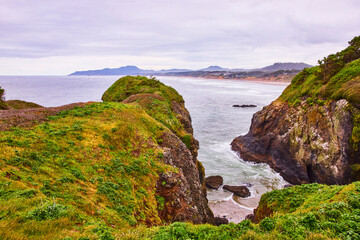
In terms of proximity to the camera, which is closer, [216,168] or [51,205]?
[51,205]

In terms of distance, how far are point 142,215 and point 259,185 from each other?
84.6ft

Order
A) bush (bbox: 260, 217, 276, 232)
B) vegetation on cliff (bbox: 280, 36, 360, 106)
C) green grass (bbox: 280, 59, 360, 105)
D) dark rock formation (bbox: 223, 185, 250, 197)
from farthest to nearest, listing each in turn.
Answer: dark rock formation (bbox: 223, 185, 250, 197) < vegetation on cliff (bbox: 280, 36, 360, 106) < green grass (bbox: 280, 59, 360, 105) < bush (bbox: 260, 217, 276, 232)

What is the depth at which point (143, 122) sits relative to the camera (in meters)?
22.3

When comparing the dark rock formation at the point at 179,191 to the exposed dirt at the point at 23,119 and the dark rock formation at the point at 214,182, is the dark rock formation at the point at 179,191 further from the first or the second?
the dark rock formation at the point at 214,182

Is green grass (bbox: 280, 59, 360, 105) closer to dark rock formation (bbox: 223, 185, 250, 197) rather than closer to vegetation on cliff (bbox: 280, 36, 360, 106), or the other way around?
vegetation on cliff (bbox: 280, 36, 360, 106)

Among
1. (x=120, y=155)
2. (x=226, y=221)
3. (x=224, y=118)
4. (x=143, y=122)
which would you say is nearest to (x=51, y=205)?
(x=120, y=155)

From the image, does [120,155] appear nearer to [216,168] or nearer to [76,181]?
[76,181]

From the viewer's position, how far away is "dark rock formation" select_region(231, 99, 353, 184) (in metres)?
24.4

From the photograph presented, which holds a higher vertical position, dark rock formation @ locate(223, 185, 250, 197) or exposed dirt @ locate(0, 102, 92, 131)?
exposed dirt @ locate(0, 102, 92, 131)

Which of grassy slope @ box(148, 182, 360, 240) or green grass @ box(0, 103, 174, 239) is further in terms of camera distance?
grassy slope @ box(148, 182, 360, 240)

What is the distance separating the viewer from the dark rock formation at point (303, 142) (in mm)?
24406

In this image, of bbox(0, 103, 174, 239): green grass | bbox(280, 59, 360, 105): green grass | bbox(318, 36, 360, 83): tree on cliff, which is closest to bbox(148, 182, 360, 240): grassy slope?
bbox(0, 103, 174, 239): green grass

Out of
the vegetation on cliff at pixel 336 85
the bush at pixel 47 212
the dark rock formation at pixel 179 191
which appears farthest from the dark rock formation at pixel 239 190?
the bush at pixel 47 212

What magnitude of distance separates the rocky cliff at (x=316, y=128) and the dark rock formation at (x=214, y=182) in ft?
35.5
